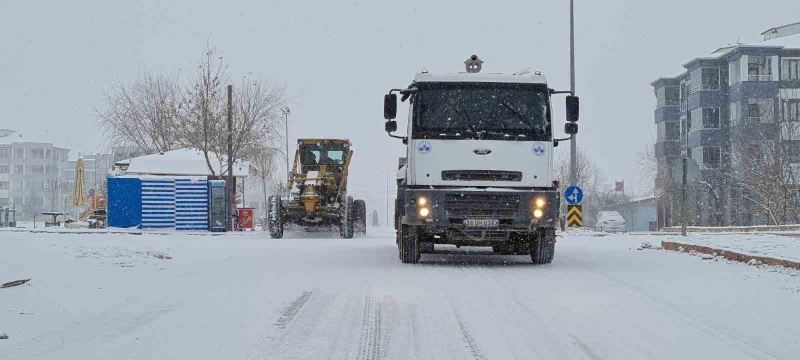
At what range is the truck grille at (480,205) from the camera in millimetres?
12586

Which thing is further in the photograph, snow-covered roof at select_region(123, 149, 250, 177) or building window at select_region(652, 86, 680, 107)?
building window at select_region(652, 86, 680, 107)

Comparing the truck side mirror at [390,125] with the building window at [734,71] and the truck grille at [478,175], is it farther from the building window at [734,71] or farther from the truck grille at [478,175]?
the building window at [734,71]

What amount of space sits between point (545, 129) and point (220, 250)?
7284mm

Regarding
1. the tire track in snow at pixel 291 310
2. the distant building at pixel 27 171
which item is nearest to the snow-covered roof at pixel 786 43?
the tire track in snow at pixel 291 310

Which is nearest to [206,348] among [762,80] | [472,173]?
[472,173]

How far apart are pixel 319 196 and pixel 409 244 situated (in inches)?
540

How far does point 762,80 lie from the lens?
61.6 metres

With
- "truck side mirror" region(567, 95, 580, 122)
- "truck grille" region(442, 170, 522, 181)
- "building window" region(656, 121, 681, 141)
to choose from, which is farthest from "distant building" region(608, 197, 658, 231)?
"truck grille" region(442, 170, 522, 181)

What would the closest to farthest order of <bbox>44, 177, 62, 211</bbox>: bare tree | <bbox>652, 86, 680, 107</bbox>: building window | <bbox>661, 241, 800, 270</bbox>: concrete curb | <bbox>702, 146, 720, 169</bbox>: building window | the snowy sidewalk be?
<bbox>661, 241, 800, 270</bbox>: concrete curb < the snowy sidewalk < <bbox>702, 146, 720, 169</bbox>: building window < <bbox>652, 86, 680, 107</bbox>: building window < <bbox>44, 177, 62, 211</bbox>: bare tree

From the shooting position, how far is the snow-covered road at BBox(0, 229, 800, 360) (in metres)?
6.18

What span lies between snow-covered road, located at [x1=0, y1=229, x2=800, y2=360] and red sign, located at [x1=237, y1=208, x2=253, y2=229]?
2790cm

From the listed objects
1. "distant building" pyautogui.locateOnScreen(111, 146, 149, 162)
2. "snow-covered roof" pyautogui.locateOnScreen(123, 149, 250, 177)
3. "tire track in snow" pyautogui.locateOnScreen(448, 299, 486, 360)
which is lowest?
"tire track in snow" pyautogui.locateOnScreen(448, 299, 486, 360)

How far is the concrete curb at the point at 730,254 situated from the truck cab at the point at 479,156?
9.71 ft

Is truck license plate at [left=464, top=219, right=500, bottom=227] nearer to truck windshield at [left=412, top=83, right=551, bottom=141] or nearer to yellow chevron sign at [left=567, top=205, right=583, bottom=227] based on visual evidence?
truck windshield at [left=412, top=83, right=551, bottom=141]
